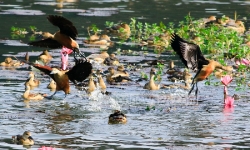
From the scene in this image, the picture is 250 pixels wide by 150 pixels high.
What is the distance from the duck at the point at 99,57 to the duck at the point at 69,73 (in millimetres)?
4321

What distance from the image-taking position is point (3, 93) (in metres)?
15.3

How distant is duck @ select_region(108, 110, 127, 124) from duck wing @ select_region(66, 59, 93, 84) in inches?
56.1

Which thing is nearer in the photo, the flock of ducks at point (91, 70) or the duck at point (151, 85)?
the flock of ducks at point (91, 70)

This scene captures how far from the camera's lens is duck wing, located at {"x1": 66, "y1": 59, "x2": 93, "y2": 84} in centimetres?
1390

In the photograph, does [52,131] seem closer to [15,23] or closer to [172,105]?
[172,105]

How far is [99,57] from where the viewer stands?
63.1 feet

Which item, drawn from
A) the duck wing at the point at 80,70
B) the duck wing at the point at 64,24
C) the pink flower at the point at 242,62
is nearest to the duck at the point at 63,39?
the duck wing at the point at 64,24

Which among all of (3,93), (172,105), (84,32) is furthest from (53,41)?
(84,32)

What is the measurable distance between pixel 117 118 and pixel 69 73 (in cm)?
208

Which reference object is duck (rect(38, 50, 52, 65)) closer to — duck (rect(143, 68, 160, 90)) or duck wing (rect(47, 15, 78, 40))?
duck (rect(143, 68, 160, 90))

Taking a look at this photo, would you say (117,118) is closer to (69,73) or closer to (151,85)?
(69,73)

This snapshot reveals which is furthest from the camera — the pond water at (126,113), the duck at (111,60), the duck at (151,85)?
the duck at (111,60)

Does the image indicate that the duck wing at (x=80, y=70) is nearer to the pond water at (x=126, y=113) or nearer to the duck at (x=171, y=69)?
the pond water at (x=126, y=113)

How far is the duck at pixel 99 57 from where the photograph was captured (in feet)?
62.4
